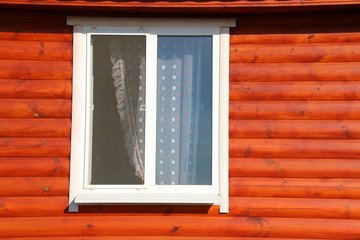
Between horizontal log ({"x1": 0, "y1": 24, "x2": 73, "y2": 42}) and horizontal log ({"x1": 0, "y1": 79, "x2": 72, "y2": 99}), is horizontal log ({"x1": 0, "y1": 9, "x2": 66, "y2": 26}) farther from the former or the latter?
horizontal log ({"x1": 0, "y1": 79, "x2": 72, "y2": 99})

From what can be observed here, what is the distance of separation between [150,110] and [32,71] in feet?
3.55

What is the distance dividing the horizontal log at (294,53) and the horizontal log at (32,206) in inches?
76.4

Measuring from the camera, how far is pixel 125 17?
4.52m

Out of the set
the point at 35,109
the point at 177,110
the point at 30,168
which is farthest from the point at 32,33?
the point at 177,110

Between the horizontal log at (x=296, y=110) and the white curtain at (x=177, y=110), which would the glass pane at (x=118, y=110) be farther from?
the horizontal log at (x=296, y=110)

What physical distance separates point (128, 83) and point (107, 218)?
1.18 meters

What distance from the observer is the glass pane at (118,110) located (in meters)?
4.44

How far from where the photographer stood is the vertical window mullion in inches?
174

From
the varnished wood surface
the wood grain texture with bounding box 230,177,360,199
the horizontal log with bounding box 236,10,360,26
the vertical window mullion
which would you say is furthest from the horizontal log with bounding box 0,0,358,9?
the wood grain texture with bounding box 230,177,360,199

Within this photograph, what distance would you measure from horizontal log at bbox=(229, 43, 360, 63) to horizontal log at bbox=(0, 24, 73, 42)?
151 centimetres

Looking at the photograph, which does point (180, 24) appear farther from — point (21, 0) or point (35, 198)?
point (35, 198)

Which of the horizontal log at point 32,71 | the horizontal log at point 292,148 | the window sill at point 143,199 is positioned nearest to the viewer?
the window sill at point 143,199

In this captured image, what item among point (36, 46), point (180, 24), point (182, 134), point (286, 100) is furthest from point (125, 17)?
point (286, 100)

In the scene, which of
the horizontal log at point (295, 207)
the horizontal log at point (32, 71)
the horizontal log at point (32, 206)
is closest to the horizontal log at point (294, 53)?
the horizontal log at point (295, 207)
